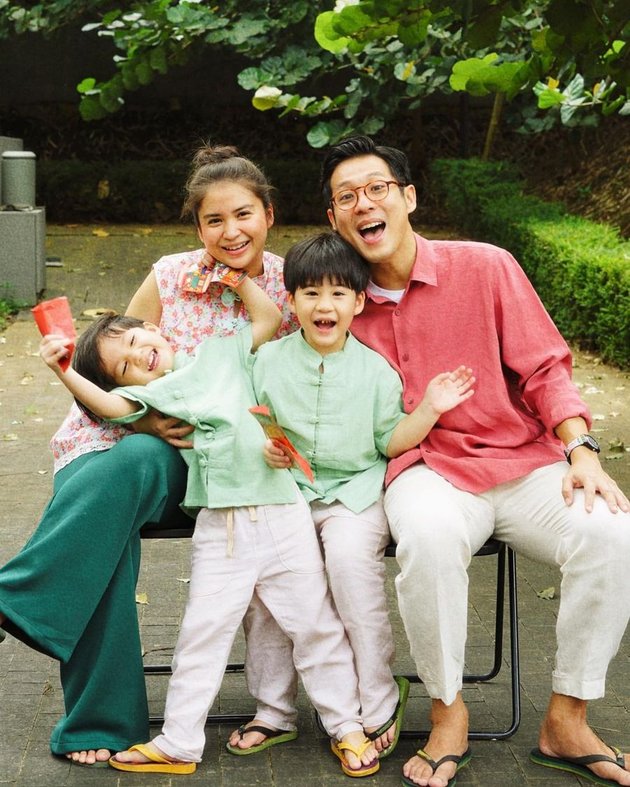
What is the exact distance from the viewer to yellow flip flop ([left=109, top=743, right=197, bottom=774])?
3.26 metres

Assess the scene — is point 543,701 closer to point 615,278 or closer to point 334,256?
point 334,256

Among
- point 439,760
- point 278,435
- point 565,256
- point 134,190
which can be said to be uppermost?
point 278,435

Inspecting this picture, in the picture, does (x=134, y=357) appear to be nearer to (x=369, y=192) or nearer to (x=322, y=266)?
(x=322, y=266)

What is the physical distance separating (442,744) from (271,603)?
1.97ft

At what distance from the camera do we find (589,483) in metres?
3.30

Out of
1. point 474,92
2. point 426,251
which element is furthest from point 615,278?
point 426,251

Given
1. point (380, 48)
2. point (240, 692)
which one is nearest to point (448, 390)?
point (240, 692)

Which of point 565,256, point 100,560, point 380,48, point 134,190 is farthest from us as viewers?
point 134,190

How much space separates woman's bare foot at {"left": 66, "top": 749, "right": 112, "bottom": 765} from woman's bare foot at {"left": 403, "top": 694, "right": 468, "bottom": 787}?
821 millimetres

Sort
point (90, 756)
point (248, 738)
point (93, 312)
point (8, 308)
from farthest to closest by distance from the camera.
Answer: point (93, 312) → point (8, 308) → point (248, 738) → point (90, 756)

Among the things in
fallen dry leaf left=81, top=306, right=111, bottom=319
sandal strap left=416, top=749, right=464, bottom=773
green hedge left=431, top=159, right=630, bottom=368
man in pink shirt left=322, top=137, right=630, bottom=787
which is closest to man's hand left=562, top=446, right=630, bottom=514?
man in pink shirt left=322, top=137, right=630, bottom=787

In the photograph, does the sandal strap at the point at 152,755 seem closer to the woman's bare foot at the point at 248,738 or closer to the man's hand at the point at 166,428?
the woman's bare foot at the point at 248,738

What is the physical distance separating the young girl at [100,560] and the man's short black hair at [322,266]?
240 millimetres

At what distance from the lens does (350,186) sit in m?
3.63
